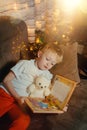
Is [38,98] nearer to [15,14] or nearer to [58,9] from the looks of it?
[15,14]

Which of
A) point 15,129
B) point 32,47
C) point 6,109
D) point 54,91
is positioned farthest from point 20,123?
point 32,47

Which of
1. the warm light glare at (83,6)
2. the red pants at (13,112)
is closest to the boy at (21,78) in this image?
the red pants at (13,112)

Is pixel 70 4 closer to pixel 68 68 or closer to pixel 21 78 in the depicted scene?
pixel 68 68

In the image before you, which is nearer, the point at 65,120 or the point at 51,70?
the point at 65,120

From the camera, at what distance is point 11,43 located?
68.9 inches

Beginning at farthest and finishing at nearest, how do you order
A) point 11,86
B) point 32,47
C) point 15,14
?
point 15,14 < point 32,47 < point 11,86

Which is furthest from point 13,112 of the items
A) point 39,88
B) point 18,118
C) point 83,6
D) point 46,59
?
point 83,6

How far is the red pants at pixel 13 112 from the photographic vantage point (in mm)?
1341

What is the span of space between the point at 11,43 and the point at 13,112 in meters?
0.52

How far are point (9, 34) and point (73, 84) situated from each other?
22.0 inches

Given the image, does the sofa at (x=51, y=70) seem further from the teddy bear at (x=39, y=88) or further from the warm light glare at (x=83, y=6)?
the warm light glare at (x=83, y=6)

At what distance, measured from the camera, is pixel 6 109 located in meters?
1.47

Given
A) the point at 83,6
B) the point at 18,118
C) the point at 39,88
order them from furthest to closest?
the point at 83,6 < the point at 39,88 < the point at 18,118

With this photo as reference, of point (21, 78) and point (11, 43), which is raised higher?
point (11, 43)
